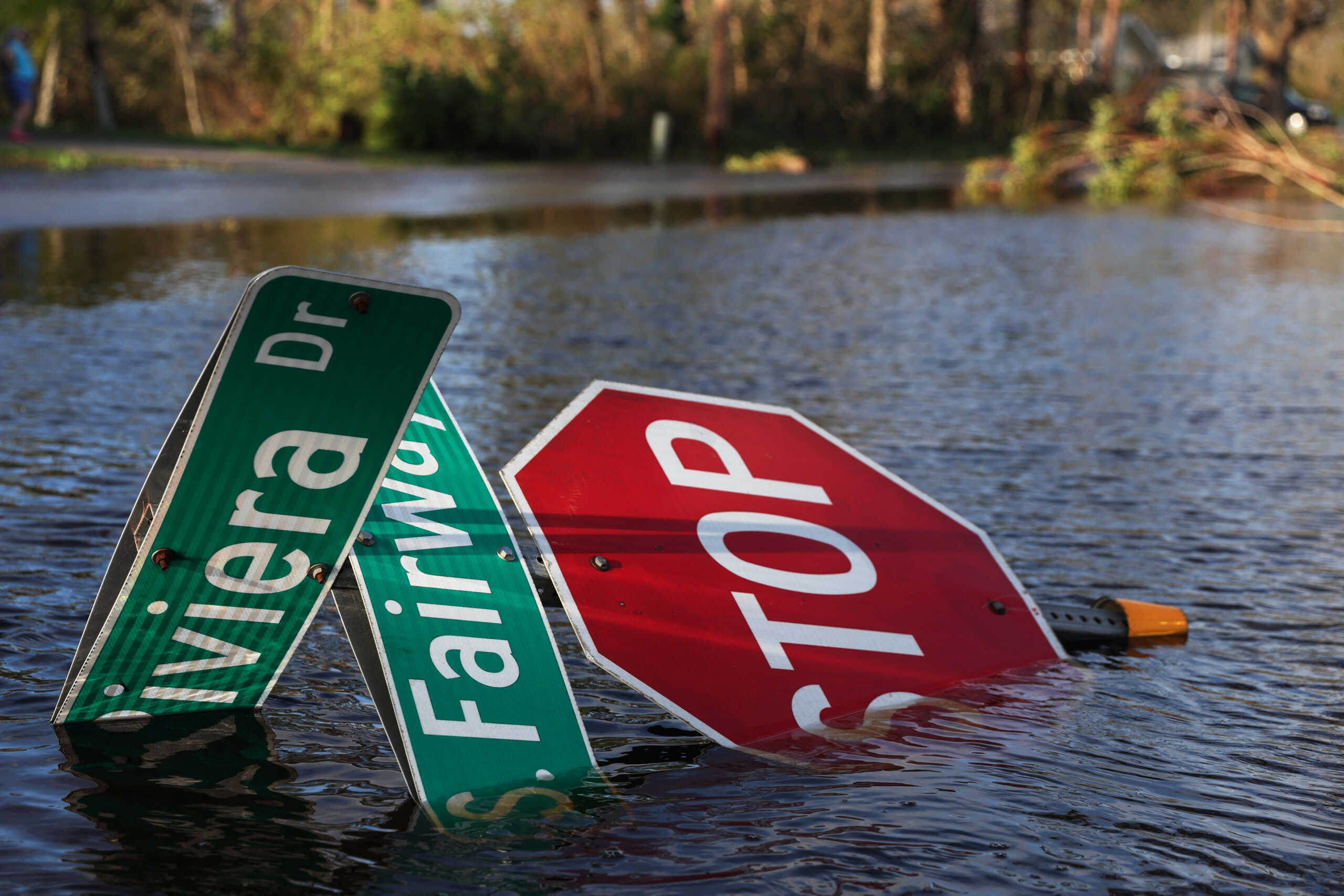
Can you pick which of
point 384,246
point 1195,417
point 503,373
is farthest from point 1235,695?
point 384,246

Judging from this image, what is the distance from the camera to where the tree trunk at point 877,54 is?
44344 millimetres

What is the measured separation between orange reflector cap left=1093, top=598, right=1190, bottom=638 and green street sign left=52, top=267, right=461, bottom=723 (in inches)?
99.3

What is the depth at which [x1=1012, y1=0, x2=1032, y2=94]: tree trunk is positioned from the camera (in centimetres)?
4522

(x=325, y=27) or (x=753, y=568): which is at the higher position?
(x=325, y=27)

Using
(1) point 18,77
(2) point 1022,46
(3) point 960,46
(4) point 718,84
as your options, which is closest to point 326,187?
(1) point 18,77

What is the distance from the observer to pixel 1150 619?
4.64 metres

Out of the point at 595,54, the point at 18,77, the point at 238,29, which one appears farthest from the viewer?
the point at 238,29

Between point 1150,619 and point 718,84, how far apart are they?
3407 cm

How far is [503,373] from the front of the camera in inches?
347

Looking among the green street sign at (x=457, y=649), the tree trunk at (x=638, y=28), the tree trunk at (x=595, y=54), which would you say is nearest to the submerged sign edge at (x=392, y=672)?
the green street sign at (x=457, y=649)

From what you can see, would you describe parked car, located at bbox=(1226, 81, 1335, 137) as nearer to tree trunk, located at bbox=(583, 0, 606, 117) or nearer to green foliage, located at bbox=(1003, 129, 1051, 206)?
green foliage, located at bbox=(1003, 129, 1051, 206)

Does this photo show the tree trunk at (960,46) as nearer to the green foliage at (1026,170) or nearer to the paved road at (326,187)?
the paved road at (326,187)

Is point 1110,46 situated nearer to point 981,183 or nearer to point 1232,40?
point 1232,40

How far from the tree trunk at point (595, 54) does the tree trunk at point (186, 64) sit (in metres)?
9.45
